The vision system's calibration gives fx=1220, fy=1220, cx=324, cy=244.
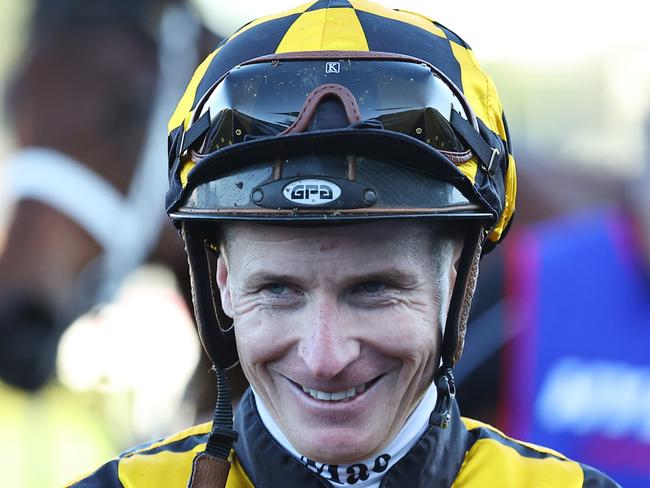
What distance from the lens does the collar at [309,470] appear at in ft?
8.16

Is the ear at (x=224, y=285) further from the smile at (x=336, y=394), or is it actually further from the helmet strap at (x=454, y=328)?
the helmet strap at (x=454, y=328)

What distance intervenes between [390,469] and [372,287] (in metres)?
0.39

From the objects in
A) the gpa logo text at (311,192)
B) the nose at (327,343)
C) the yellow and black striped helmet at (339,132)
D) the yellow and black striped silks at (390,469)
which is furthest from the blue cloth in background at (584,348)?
the gpa logo text at (311,192)

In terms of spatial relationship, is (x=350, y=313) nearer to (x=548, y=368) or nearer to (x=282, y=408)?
(x=282, y=408)

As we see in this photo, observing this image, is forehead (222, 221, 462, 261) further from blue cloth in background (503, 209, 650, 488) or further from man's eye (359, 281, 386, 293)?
blue cloth in background (503, 209, 650, 488)

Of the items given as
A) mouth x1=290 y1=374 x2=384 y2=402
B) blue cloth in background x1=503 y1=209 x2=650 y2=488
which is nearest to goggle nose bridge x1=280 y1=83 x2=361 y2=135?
mouth x1=290 y1=374 x2=384 y2=402

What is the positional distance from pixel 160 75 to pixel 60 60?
17.9 inches

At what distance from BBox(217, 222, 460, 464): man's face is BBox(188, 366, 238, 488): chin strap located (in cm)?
14

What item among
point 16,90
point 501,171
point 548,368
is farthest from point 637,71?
point 501,171

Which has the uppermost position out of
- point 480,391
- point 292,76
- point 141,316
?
point 292,76

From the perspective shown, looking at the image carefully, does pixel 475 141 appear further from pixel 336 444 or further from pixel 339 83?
pixel 336 444

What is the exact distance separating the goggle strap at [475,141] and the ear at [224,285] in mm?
559

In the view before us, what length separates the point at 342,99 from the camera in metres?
2.34

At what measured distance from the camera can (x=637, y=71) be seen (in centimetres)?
827
